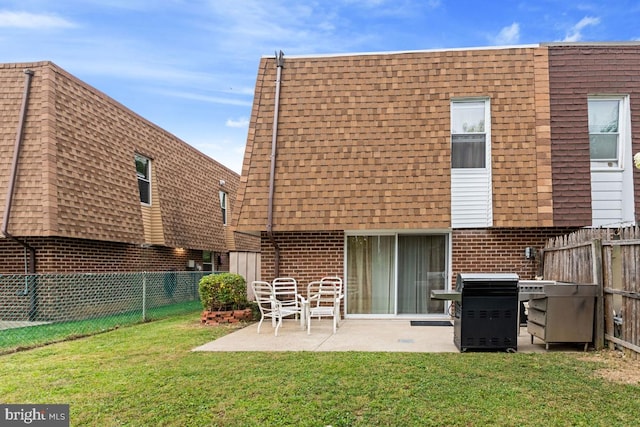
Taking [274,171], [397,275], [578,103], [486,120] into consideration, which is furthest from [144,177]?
[578,103]

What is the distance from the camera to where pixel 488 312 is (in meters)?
6.22

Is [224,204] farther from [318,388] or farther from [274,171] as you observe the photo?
[318,388]

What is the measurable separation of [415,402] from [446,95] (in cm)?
724

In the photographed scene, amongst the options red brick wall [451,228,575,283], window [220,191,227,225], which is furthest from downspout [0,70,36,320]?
window [220,191,227,225]

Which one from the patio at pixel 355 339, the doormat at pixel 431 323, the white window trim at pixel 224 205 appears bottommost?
the doormat at pixel 431 323

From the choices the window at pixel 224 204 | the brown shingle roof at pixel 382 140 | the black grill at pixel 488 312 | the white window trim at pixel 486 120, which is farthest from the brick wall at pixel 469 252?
the window at pixel 224 204

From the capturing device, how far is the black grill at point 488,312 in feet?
20.3

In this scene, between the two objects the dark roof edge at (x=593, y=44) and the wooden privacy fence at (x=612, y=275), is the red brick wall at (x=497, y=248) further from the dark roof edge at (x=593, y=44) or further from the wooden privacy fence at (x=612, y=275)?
the dark roof edge at (x=593, y=44)

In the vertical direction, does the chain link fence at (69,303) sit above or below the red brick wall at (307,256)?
below

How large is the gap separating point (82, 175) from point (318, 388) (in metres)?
8.97

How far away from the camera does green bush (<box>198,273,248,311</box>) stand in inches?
364

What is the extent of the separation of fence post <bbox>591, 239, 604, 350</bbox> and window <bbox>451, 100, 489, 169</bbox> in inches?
138

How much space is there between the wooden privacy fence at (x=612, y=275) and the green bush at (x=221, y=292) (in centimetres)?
630

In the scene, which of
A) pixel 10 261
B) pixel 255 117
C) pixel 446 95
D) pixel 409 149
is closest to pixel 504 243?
pixel 409 149
